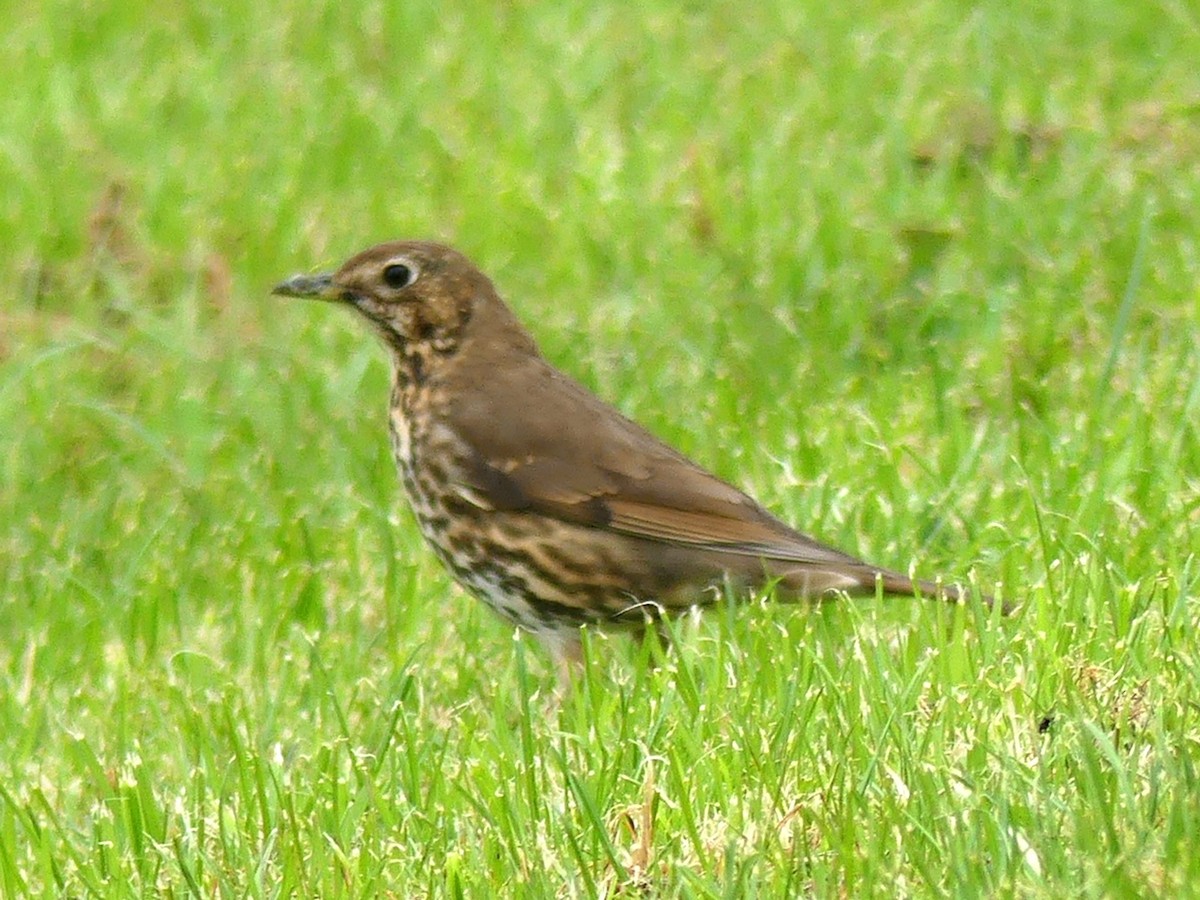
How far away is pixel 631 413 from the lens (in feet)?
22.9

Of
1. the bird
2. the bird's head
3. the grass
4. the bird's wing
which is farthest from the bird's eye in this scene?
the grass

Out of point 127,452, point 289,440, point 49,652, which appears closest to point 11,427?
point 127,452

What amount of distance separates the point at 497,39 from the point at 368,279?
4.01 m

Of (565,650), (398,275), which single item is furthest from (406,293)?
(565,650)

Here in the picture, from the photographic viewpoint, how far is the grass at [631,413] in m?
4.07

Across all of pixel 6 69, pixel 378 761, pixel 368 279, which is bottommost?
pixel 378 761

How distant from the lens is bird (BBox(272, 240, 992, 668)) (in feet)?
18.1

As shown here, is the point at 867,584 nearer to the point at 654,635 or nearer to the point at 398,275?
the point at 654,635

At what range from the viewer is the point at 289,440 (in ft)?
23.0

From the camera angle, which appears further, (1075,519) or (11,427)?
(11,427)

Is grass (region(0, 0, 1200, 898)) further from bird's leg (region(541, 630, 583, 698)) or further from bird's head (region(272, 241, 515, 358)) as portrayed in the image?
bird's head (region(272, 241, 515, 358))

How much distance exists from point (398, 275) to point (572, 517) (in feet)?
2.90

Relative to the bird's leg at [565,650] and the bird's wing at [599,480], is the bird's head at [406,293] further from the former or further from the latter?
the bird's leg at [565,650]

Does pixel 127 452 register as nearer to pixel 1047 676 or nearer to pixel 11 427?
pixel 11 427
